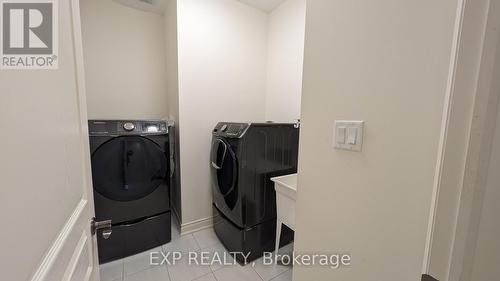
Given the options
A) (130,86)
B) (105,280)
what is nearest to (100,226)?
(105,280)

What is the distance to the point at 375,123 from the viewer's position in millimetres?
675

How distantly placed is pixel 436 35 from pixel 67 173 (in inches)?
41.2

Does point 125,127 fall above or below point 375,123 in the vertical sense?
below

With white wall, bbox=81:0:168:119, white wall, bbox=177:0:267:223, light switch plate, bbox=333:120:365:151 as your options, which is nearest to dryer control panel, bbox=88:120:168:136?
white wall, bbox=177:0:267:223

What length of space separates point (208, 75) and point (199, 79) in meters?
0.11

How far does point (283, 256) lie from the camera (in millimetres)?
1832

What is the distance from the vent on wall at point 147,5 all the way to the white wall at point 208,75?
0.56m

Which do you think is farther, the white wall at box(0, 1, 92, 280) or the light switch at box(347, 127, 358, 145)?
the light switch at box(347, 127, 358, 145)

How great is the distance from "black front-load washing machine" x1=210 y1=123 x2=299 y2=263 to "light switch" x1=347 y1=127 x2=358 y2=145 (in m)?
0.93

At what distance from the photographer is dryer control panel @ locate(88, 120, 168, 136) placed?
155 cm

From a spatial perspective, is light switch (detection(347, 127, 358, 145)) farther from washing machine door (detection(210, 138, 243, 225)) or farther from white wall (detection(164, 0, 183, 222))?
white wall (detection(164, 0, 183, 222))

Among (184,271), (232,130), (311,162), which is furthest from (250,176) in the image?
(184,271)

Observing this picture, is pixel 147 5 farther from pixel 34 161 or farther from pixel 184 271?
pixel 184 271

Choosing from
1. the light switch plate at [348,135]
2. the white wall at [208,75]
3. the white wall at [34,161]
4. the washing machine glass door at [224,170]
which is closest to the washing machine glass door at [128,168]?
the white wall at [208,75]
